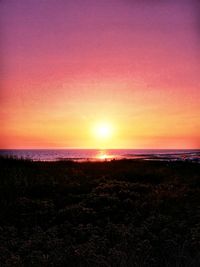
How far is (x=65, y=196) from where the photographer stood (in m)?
16.1

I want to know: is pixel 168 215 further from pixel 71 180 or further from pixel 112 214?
pixel 71 180

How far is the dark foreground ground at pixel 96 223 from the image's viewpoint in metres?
8.92

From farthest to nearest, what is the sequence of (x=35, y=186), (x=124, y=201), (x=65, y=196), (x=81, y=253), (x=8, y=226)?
(x=35, y=186)
(x=65, y=196)
(x=124, y=201)
(x=8, y=226)
(x=81, y=253)

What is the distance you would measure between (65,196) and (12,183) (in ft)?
11.2

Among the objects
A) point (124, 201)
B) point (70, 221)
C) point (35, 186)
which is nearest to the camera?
point (70, 221)

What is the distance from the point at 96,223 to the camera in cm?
1255

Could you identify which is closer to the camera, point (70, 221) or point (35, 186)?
point (70, 221)

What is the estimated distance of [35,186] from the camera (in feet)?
58.0

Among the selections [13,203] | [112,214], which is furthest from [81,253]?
[13,203]

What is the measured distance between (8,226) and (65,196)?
4460mm

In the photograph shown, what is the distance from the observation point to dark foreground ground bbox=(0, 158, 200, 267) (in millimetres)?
8922

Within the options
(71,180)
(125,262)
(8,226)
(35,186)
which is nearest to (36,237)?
(8,226)

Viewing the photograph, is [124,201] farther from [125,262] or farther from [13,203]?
[125,262]

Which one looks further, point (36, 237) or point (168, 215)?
point (168, 215)
